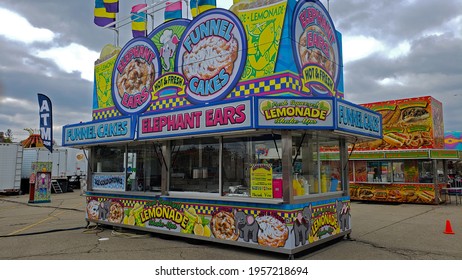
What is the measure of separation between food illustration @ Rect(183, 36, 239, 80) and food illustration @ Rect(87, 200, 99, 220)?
5082 millimetres

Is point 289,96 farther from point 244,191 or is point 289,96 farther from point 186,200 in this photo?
point 186,200

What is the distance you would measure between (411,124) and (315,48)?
41.8 ft

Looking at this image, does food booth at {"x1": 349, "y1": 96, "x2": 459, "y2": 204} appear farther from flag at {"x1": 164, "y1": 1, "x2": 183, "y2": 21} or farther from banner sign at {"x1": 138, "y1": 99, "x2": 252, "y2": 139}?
banner sign at {"x1": 138, "y1": 99, "x2": 252, "y2": 139}

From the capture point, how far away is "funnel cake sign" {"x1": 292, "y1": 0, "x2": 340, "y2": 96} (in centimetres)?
735

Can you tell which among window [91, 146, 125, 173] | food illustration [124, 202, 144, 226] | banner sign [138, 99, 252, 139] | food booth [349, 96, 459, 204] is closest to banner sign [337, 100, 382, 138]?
banner sign [138, 99, 252, 139]

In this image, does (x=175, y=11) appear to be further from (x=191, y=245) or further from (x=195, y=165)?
(x=191, y=245)

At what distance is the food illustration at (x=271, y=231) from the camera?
255 inches

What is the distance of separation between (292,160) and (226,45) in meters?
3.09

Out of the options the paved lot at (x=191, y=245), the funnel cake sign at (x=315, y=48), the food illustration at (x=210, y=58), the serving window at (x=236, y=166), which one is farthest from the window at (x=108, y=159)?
Answer: the funnel cake sign at (x=315, y=48)

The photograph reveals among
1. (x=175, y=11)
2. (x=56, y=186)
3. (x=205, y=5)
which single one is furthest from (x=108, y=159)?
(x=56, y=186)

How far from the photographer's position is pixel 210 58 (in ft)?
26.8

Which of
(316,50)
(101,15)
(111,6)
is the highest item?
(111,6)

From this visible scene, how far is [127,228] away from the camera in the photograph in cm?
989

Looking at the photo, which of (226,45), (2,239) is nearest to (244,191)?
(226,45)
